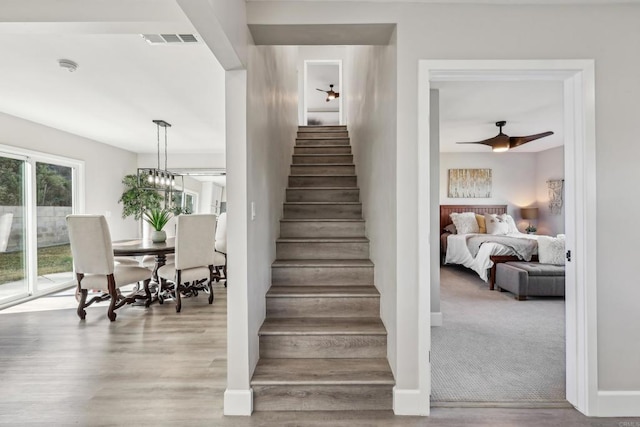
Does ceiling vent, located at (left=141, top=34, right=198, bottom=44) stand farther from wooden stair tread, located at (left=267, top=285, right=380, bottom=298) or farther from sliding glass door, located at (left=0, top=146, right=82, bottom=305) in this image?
sliding glass door, located at (left=0, top=146, right=82, bottom=305)

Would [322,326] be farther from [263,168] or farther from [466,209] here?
[466,209]

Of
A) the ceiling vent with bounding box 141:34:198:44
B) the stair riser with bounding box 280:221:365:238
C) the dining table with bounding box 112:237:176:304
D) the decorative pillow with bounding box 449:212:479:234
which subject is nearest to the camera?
the ceiling vent with bounding box 141:34:198:44

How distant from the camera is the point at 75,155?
5.25 metres

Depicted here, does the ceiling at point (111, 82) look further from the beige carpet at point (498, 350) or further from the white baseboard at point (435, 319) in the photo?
the white baseboard at point (435, 319)

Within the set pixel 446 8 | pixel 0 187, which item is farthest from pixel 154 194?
pixel 446 8

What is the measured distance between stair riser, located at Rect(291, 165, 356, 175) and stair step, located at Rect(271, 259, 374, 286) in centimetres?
169

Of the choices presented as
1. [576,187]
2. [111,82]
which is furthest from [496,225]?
[111,82]

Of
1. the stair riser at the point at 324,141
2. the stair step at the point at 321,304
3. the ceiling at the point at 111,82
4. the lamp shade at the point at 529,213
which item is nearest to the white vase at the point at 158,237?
the ceiling at the point at 111,82

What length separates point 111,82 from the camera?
128 inches

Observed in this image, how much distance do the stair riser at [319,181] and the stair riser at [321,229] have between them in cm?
84

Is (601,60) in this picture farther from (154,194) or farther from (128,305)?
(154,194)

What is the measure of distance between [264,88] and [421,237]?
1673mm

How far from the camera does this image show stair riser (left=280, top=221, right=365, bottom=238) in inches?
129

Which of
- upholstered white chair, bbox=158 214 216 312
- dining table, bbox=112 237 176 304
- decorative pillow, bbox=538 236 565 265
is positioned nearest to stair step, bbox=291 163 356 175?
upholstered white chair, bbox=158 214 216 312
